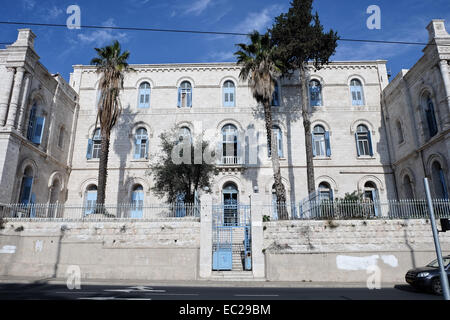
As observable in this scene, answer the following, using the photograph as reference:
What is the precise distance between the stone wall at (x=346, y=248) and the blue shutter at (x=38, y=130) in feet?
48.1

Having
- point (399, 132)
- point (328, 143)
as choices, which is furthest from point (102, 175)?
point (399, 132)

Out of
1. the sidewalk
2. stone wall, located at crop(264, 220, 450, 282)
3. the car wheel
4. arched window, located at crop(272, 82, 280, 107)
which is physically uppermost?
arched window, located at crop(272, 82, 280, 107)

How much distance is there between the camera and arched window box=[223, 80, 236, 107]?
2231 cm

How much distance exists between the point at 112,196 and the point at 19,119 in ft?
23.7

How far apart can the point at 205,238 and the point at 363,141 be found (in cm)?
1461

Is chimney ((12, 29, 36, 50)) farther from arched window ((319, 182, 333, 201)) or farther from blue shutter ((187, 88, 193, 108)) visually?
arched window ((319, 182, 333, 201))

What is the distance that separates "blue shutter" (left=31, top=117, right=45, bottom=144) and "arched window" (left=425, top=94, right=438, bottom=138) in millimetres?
23121

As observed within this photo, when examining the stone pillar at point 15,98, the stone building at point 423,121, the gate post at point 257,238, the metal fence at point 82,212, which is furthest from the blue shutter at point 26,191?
the stone building at point 423,121

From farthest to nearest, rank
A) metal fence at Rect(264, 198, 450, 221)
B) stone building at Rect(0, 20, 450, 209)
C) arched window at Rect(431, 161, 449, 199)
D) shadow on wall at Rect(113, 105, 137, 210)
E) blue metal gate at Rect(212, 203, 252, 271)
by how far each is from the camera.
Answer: shadow on wall at Rect(113, 105, 137, 210)
stone building at Rect(0, 20, 450, 209)
arched window at Rect(431, 161, 449, 199)
metal fence at Rect(264, 198, 450, 221)
blue metal gate at Rect(212, 203, 252, 271)

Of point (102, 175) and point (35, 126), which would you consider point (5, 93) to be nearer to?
point (35, 126)

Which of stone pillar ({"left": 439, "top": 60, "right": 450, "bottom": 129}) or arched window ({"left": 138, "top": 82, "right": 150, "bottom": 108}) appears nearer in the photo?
stone pillar ({"left": 439, "top": 60, "right": 450, "bottom": 129})

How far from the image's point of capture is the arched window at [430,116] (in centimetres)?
1681

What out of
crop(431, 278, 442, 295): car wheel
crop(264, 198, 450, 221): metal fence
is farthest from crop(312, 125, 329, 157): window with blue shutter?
crop(431, 278, 442, 295): car wheel

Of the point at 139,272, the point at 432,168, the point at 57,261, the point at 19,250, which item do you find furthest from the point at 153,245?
the point at 432,168
